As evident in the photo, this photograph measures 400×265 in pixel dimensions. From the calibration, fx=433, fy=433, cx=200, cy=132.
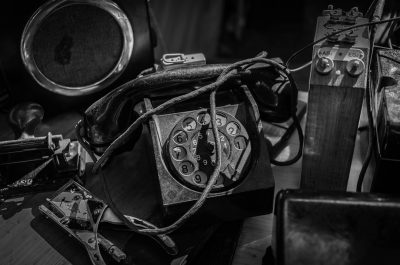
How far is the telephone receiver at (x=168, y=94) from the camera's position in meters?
0.77

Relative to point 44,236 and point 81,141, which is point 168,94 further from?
point 44,236

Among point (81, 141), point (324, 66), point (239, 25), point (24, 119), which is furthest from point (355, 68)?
point (239, 25)

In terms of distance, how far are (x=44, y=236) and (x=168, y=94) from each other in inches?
13.1

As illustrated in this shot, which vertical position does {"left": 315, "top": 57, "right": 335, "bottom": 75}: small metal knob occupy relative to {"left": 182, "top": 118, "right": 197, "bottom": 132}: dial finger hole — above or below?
above

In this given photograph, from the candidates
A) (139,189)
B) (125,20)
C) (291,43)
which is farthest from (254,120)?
(291,43)

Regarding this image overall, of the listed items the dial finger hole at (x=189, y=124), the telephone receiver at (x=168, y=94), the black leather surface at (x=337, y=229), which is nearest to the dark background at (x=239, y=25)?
the telephone receiver at (x=168, y=94)

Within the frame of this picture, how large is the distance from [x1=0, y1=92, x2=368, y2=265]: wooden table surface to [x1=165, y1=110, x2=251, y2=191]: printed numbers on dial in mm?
101

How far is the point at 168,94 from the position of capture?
810 mm

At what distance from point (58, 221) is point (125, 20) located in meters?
0.45

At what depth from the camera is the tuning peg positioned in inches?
33.6

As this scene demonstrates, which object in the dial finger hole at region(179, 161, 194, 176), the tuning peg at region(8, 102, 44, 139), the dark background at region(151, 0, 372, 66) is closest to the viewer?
the dial finger hole at region(179, 161, 194, 176)

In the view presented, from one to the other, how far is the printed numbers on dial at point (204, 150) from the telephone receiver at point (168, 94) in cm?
7

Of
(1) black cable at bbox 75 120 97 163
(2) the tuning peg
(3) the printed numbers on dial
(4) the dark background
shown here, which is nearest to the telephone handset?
(3) the printed numbers on dial

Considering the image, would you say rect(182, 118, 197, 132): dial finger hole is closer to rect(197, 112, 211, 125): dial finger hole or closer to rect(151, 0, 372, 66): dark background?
rect(197, 112, 211, 125): dial finger hole
